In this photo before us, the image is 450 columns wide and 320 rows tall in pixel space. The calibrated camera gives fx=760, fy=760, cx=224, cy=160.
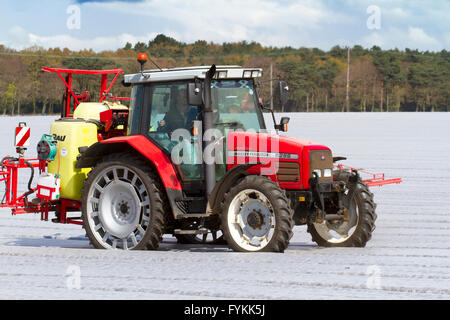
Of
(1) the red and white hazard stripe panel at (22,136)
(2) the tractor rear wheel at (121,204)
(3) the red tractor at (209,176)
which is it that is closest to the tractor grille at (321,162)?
(3) the red tractor at (209,176)

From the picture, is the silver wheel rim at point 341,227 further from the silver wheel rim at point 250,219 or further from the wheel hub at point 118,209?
the wheel hub at point 118,209

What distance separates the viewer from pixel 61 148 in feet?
29.8

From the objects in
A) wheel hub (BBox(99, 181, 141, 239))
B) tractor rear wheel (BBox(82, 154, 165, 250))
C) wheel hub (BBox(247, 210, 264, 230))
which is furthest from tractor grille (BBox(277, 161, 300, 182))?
wheel hub (BBox(99, 181, 141, 239))

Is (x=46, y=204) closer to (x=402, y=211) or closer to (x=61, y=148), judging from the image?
(x=61, y=148)

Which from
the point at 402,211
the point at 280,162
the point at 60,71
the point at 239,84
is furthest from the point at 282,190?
the point at 402,211

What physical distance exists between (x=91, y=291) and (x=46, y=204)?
3.32 meters

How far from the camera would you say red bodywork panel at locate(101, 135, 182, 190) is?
8234 mm

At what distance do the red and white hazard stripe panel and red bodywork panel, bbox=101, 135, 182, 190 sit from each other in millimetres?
1880

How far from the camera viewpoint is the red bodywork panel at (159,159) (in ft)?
Result: 27.0

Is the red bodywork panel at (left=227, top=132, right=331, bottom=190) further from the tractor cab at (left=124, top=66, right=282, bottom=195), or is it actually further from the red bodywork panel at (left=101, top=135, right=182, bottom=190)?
the red bodywork panel at (left=101, top=135, right=182, bottom=190)

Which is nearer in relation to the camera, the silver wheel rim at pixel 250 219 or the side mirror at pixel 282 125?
the silver wheel rim at pixel 250 219

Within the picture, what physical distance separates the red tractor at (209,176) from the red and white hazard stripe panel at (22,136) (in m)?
0.87

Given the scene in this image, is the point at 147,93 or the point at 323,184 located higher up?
the point at 147,93
